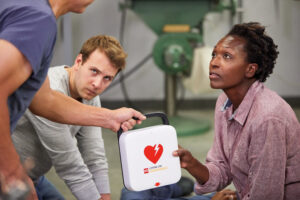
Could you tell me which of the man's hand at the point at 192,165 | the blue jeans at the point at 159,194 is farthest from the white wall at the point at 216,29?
the man's hand at the point at 192,165

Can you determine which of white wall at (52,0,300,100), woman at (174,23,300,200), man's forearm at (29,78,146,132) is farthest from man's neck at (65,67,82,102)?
white wall at (52,0,300,100)

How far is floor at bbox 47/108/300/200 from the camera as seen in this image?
218 cm

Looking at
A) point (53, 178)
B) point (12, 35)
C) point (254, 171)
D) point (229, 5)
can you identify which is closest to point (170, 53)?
point (229, 5)

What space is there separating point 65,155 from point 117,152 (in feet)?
4.38

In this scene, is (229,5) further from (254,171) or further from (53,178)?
(254,171)

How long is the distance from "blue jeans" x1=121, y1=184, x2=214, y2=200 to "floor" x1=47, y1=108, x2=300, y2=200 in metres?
0.27

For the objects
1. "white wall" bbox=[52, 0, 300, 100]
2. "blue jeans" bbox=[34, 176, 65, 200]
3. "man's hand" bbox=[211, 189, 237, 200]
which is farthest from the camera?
"white wall" bbox=[52, 0, 300, 100]

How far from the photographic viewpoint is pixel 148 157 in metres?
1.18

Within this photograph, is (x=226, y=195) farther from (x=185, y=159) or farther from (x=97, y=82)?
(x=97, y=82)

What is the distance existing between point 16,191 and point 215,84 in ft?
3.20

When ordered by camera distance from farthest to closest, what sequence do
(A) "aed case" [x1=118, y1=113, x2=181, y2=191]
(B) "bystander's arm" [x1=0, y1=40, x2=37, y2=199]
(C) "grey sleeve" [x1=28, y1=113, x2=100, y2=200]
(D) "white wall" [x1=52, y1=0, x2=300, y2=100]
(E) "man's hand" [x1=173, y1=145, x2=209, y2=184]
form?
(D) "white wall" [x1=52, y1=0, x2=300, y2=100], (C) "grey sleeve" [x1=28, y1=113, x2=100, y2=200], (E) "man's hand" [x1=173, y1=145, x2=209, y2=184], (A) "aed case" [x1=118, y1=113, x2=181, y2=191], (B) "bystander's arm" [x1=0, y1=40, x2=37, y2=199]

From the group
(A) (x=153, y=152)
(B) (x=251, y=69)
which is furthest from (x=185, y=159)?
(B) (x=251, y=69)

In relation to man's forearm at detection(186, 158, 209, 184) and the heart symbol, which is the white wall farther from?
the heart symbol

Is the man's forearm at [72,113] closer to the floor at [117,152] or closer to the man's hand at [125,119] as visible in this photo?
the man's hand at [125,119]
